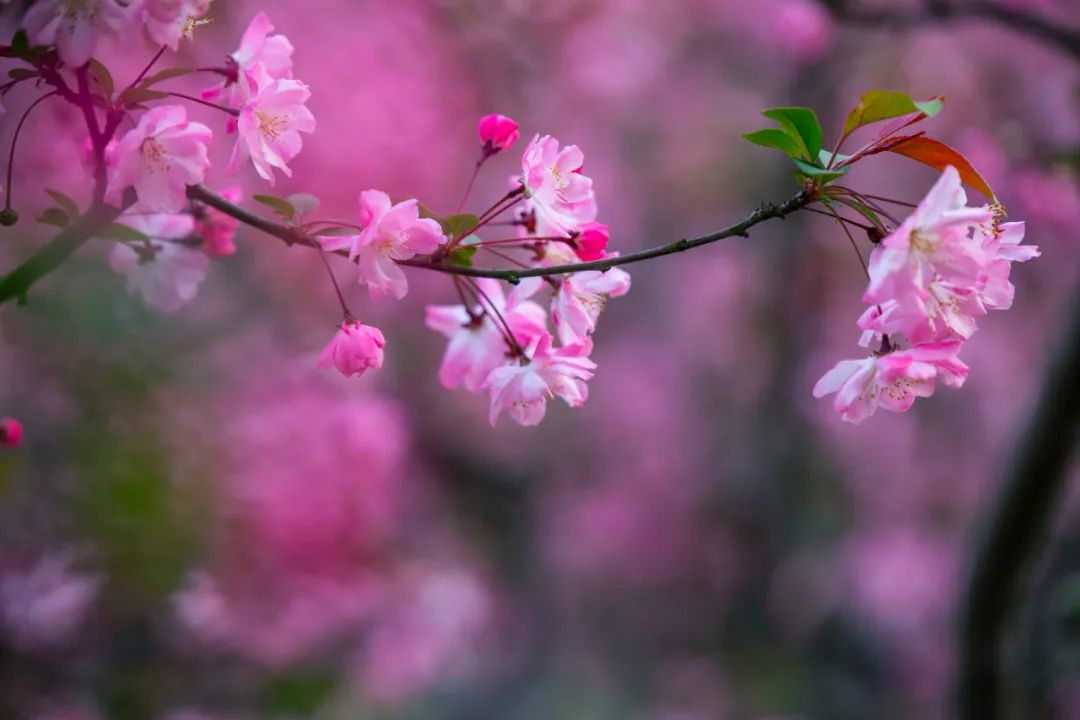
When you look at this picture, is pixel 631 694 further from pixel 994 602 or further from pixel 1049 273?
pixel 994 602

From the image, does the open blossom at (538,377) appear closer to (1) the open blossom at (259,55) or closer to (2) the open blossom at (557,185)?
(2) the open blossom at (557,185)

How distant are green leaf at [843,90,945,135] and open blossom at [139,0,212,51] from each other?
0.41m

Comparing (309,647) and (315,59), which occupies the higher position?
(315,59)

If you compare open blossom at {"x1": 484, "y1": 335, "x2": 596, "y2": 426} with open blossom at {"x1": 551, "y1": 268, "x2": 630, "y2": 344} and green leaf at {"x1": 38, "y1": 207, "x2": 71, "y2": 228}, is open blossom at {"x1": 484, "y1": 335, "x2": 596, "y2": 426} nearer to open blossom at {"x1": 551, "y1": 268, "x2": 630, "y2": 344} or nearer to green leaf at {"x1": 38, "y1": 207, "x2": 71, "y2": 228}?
open blossom at {"x1": 551, "y1": 268, "x2": 630, "y2": 344}

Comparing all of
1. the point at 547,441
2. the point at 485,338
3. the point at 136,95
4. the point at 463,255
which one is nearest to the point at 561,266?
the point at 463,255

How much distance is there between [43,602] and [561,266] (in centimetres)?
119

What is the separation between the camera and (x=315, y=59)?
256 centimetres

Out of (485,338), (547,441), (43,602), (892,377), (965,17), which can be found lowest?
(892,377)

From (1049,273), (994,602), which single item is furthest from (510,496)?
(994,602)

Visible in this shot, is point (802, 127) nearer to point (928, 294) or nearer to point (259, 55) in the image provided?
point (928, 294)

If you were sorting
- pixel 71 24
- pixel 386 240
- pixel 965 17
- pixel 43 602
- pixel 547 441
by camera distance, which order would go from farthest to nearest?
pixel 547 441, pixel 965 17, pixel 43 602, pixel 386 240, pixel 71 24

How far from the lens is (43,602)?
1.38 m

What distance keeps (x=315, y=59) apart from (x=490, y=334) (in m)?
2.08

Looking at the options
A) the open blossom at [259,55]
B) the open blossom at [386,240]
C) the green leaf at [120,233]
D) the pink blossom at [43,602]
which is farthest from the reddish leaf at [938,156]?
the pink blossom at [43,602]
